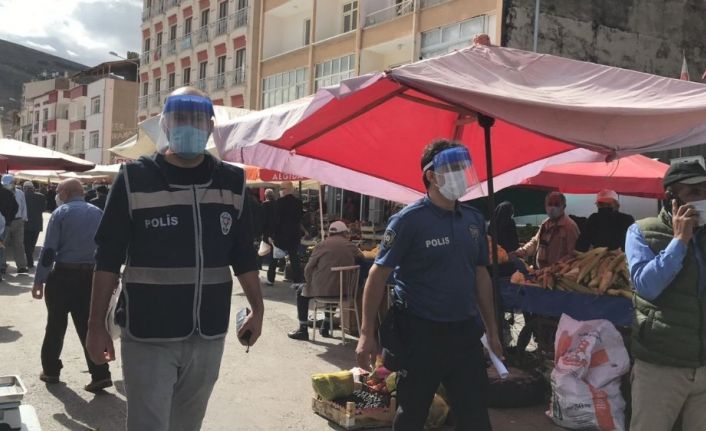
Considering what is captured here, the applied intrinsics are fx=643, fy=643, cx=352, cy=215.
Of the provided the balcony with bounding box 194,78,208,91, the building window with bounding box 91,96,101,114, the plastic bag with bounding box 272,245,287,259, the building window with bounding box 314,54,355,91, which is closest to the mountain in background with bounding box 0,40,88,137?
the building window with bounding box 91,96,101,114

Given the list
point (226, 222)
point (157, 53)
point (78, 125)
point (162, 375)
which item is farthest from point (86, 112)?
point (162, 375)

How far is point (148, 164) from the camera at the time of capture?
8.62ft

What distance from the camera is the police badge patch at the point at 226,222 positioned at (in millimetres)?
2681

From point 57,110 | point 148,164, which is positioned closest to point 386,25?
point 148,164

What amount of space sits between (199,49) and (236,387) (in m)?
32.7

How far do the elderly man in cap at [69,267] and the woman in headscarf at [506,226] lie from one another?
15.6 feet

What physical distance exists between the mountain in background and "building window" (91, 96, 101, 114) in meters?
75.2

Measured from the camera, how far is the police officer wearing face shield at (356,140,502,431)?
3.30 metres

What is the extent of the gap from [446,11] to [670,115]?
15715mm

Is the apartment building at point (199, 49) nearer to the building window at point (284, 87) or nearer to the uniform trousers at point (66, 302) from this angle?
the building window at point (284, 87)

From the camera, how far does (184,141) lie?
2.62m

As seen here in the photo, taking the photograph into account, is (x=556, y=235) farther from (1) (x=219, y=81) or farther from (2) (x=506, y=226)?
(1) (x=219, y=81)

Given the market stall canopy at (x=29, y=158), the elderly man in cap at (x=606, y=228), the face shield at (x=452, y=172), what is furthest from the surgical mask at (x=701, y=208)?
the market stall canopy at (x=29, y=158)

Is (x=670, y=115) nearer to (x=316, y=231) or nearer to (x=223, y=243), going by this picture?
(x=223, y=243)
